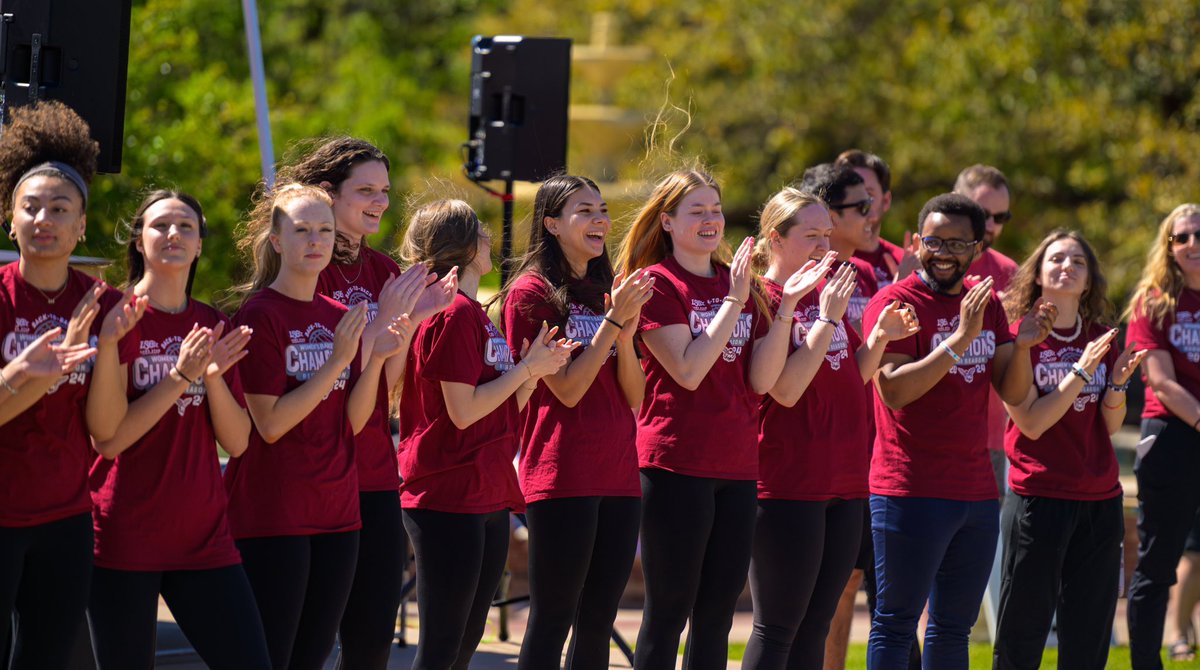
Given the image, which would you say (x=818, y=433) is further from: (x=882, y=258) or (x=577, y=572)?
(x=882, y=258)

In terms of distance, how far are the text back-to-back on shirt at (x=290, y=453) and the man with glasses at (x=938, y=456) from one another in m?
2.05

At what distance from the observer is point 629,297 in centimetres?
489

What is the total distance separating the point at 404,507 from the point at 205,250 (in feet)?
32.2

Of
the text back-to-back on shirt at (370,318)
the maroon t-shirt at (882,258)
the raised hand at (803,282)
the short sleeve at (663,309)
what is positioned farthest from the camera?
the maroon t-shirt at (882,258)

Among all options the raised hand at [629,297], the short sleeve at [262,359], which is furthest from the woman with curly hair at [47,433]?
the raised hand at [629,297]

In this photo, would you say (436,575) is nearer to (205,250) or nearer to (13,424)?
(13,424)

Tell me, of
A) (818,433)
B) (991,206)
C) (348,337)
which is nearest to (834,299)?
(818,433)

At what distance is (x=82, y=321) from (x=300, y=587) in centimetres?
102

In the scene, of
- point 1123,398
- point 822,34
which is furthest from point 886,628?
point 822,34

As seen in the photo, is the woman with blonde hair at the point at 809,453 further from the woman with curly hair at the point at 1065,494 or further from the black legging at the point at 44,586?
the black legging at the point at 44,586

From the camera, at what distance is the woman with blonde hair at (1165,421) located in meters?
6.46

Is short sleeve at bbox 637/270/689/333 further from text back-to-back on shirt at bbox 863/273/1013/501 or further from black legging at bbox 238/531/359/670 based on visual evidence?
black legging at bbox 238/531/359/670

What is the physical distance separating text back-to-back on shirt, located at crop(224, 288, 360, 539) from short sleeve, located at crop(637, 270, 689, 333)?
110 centimetres

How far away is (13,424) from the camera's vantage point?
3967mm
